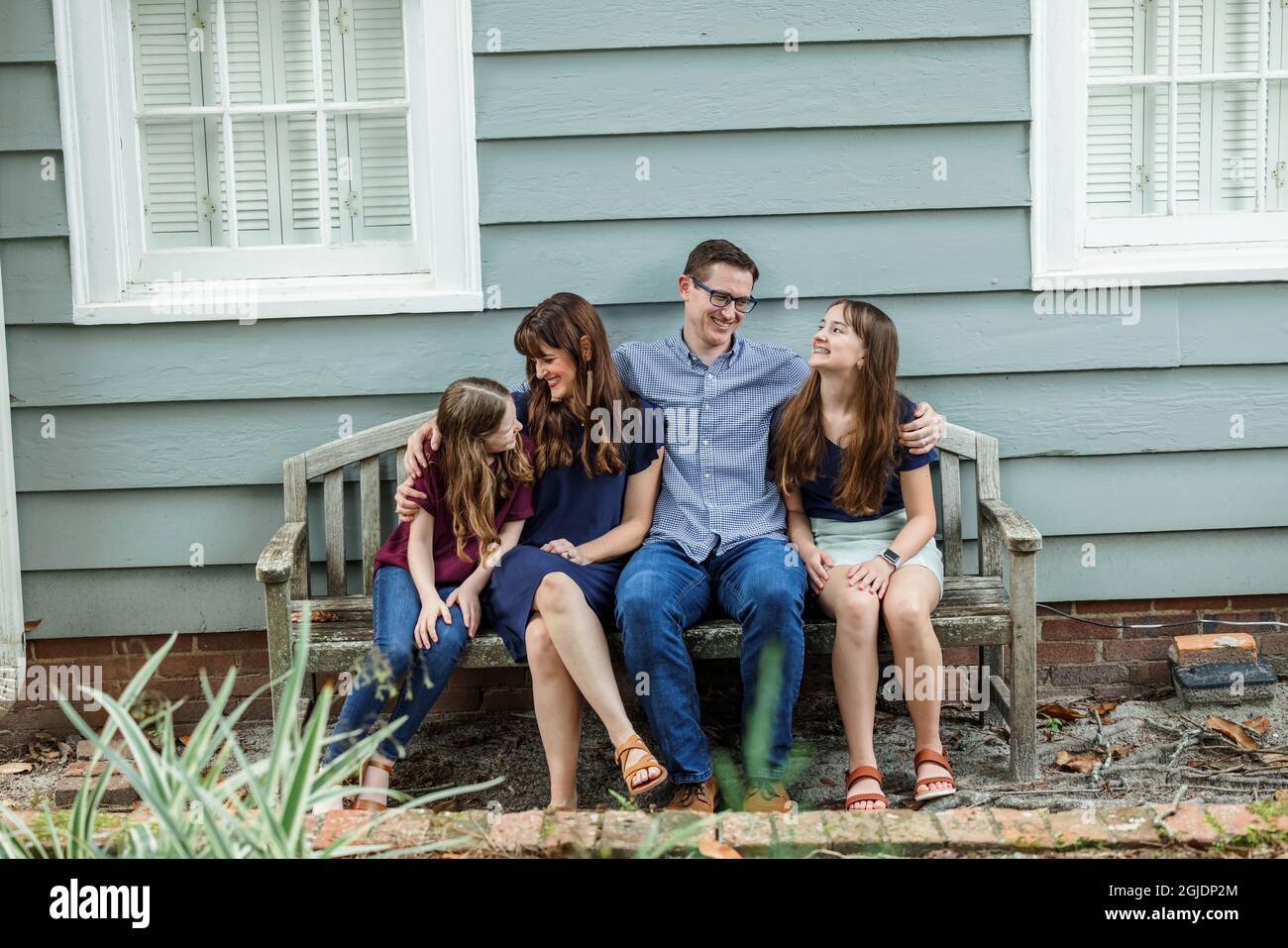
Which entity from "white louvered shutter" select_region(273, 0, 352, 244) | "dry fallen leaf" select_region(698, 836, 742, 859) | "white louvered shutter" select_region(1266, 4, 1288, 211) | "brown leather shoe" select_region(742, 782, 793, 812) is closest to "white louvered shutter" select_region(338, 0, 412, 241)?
"white louvered shutter" select_region(273, 0, 352, 244)

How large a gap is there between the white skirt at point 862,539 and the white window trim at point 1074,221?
0.89 metres

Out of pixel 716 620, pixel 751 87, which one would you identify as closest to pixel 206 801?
pixel 716 620

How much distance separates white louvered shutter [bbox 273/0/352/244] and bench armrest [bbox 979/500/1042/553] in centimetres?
207

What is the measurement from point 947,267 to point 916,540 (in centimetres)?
93

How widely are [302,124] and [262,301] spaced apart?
546 mm

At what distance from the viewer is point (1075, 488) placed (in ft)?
12.9

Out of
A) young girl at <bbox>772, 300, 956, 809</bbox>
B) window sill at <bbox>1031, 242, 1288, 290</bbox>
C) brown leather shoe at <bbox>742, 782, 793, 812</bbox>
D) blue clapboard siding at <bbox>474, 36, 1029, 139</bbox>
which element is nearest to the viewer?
brown leather shoe at <bbox>742, 782, 793, 812</bbox>

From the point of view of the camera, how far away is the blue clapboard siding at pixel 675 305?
367 cm

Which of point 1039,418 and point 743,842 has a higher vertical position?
point 1039,418

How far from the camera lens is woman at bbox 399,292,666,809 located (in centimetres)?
313

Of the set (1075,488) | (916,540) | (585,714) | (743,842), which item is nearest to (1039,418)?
(1075,488)

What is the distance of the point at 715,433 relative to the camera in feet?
11.7

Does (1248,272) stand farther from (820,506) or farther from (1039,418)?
(820,506)

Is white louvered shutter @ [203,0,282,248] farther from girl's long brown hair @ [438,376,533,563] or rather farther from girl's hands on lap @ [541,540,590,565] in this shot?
girl's hands on lap @ [541,540,590,565]
